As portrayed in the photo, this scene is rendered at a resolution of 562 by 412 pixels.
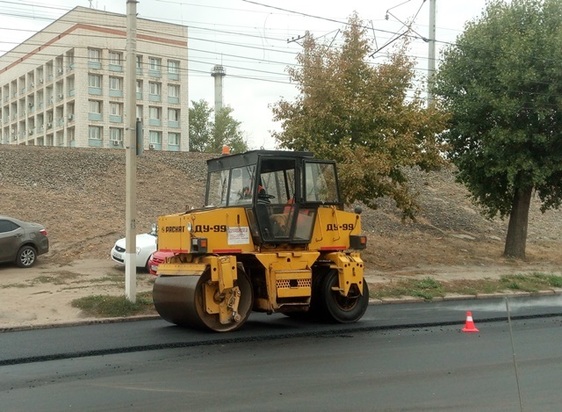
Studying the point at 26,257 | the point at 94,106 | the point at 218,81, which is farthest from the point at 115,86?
the point at 26,257

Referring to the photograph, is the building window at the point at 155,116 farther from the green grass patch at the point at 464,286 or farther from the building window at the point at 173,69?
the green grass patch at the point at 464,286

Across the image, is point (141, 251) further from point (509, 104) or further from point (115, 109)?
point (115, 109)

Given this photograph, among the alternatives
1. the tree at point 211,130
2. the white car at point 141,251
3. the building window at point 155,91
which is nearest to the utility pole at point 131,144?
the white car at point 141,251

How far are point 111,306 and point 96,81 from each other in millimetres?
67061

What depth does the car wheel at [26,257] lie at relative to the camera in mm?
20766

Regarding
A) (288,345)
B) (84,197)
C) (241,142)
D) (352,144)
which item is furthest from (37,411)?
(241,142)

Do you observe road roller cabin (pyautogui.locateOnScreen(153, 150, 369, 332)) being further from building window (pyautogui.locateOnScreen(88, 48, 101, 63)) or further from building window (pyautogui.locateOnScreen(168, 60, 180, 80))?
building window (pyautogui.locateOnScreen(168, 60, 180, 80))

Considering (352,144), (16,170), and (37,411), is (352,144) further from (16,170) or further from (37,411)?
(37,411)

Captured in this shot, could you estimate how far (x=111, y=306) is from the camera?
1541 centimetres

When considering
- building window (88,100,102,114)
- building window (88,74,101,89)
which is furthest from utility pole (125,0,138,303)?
building window (88,100,102,114)

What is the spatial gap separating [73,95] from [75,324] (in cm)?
6786

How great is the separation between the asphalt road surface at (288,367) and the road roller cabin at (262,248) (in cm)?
49

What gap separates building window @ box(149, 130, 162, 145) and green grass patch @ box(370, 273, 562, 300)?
64.3 m

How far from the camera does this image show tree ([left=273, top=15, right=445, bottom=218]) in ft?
72.1
